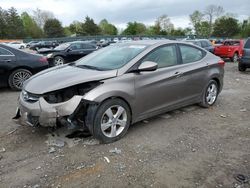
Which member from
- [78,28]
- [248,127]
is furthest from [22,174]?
[78,28]

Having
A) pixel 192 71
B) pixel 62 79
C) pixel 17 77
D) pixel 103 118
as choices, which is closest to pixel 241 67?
pixel 192 71

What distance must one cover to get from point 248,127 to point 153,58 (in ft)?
7.20

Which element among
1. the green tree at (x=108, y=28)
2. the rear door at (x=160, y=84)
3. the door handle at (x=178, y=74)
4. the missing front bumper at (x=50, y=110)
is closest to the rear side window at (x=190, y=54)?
the rear door at (x=160, y=84)

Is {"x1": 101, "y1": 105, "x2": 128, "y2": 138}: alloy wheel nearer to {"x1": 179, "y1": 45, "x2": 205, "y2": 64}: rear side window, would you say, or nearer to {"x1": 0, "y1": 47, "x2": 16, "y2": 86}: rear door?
{"x1": 179, "y1": 45, "x2": 205, "y2": 64}: rear side window

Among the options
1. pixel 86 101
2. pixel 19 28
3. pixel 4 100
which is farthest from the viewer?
pixel 19 28

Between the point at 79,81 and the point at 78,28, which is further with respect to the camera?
the point at 78,28

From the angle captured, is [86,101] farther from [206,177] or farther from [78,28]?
[78,28]

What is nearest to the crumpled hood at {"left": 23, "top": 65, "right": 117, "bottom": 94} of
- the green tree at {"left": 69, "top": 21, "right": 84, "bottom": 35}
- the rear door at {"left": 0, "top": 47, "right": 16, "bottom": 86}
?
the rear door at {"left": 0, "top": 47, "right": 16, "bottom": 86}

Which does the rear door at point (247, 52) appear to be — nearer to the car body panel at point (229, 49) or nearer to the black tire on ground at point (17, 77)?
the car body panel at point (229, 49)

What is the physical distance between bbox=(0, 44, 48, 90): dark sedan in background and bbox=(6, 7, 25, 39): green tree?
8265 centimetres

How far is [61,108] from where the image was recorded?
4.27 metres

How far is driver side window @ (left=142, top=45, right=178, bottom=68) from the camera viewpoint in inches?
202

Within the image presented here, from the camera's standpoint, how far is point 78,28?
104 metres

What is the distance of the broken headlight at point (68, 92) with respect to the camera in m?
4.36
